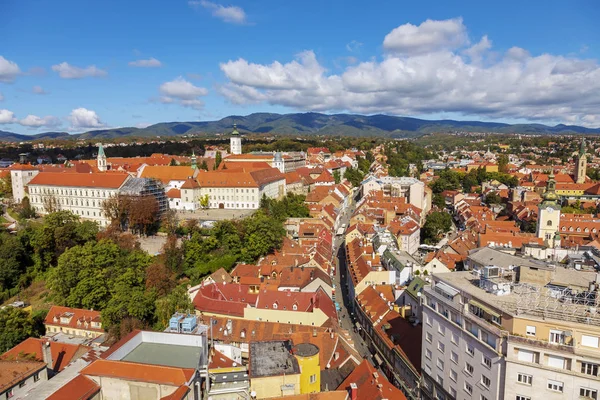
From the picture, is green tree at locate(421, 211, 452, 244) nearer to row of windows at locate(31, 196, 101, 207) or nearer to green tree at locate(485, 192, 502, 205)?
green tree at locate(485, 192, 502, 205)

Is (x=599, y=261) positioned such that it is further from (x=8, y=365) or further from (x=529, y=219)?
(x=8, y=365)

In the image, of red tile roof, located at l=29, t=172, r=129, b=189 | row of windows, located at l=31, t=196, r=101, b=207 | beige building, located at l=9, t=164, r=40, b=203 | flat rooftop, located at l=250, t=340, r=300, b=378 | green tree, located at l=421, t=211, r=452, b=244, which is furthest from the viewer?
beige building, located at l=9, t=164, r=40, b=203

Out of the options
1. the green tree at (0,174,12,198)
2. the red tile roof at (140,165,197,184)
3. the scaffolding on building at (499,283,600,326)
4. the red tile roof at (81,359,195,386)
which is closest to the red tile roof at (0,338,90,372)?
the red tile roof at (81,359,195,386)

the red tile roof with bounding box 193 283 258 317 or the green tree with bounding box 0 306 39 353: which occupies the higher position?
the red tile roof with bounding box 193 283 258 317

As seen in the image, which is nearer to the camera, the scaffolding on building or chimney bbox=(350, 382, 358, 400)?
the scaffolding on building

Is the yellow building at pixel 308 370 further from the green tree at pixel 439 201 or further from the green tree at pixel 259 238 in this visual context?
the green tree at pixel 439 201

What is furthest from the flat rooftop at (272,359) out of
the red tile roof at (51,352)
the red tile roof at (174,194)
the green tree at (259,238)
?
the red tile roof at (174,194)

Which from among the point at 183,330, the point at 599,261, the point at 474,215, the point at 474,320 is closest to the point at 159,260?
the point at 183,330
